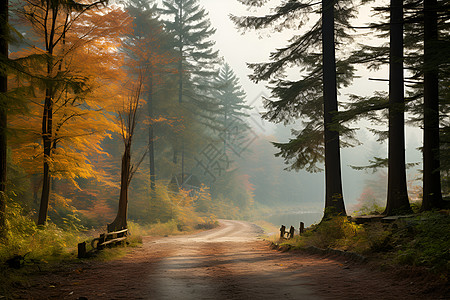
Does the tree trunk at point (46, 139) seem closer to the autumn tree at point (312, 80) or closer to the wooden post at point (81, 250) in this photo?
the wooden post at point (81, 250)

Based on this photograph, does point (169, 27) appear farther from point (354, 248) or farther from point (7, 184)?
point (354, 248)

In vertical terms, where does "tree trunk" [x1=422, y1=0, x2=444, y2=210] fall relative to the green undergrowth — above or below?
above

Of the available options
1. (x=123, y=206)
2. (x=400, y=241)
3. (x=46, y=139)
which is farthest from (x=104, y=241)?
(x=400, y=241)

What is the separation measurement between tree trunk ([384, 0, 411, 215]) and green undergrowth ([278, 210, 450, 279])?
1655 millimetres

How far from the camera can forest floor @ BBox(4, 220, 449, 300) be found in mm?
5430

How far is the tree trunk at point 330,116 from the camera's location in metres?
13.5

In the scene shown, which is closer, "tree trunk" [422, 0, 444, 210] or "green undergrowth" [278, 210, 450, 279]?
"green undergrowth" [278, 210, 450, 279]

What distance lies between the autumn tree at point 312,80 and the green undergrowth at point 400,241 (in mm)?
2925

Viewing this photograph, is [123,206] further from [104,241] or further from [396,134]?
[396,134]

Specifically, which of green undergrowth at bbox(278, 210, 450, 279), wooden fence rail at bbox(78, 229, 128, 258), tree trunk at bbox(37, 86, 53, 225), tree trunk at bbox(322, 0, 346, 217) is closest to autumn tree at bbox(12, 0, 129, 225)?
tree trunk at bbox(37, 86, 53, 225)

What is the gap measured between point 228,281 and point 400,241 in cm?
459

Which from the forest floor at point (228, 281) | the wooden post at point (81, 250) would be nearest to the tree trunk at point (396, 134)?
the forest floor at point (228, 281)

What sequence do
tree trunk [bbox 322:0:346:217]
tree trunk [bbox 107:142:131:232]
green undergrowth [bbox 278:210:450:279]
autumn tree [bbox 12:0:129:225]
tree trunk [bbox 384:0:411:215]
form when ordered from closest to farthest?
green undergrowth [bbox 278:210:450:279], tree trunk [bbox 384:0:411:215], autumn tree [bbox 12:0:129:225], tree trunk [bbox 322:0:346:217], tree trunk [bbox 107:142:131:232]

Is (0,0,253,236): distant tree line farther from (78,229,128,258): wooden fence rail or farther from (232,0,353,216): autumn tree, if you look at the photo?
(232,0,353,216): autumn tree
